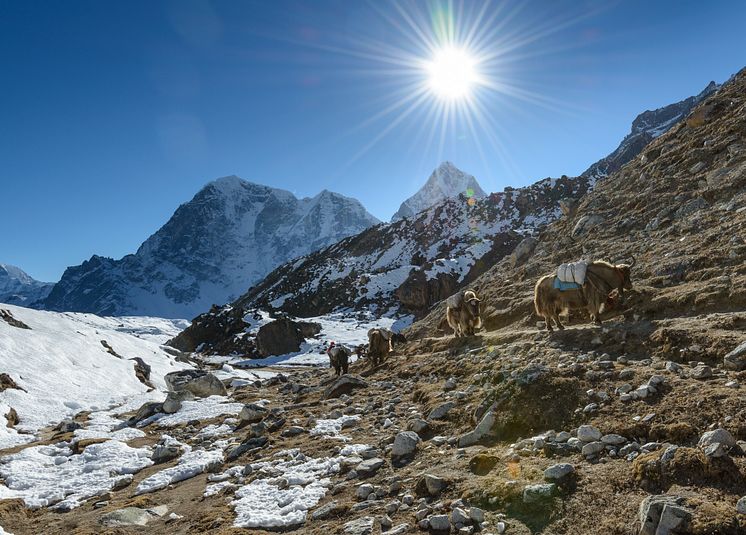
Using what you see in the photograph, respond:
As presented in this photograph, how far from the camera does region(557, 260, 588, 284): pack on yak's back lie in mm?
12344

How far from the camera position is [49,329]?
3094 cm

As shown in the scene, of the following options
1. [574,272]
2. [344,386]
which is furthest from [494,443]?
[344,386]

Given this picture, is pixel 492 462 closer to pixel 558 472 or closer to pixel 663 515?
pixel 558 472

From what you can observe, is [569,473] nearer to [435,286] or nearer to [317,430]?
[317,430]

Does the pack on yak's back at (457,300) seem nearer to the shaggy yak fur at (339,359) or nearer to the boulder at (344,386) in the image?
the boulder at (344,386)

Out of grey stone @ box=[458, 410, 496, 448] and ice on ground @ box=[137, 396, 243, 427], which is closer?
grey stone @ box=[458, 410, 496, 448]

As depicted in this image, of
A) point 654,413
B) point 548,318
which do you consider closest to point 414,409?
point 548,318

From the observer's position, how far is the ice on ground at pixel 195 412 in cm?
1695

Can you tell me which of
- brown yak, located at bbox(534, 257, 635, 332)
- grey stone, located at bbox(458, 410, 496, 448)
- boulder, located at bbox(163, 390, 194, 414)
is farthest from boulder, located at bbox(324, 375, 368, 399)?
grey stone, located at bbox(458, 410, 496, 448)

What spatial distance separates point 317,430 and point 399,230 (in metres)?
139

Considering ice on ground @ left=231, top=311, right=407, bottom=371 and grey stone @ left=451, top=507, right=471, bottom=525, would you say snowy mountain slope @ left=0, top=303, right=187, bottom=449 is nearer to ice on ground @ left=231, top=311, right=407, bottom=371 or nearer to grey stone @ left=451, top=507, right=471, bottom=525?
grey stone @ left=451, top=507, right=471, bottom=525

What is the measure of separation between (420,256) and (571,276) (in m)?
109

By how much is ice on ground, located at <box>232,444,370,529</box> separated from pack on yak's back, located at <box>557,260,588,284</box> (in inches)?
315

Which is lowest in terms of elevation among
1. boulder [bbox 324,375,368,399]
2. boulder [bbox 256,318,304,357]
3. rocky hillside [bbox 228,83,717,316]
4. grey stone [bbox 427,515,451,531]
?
grey stone [bbox 427,515,451,531]
